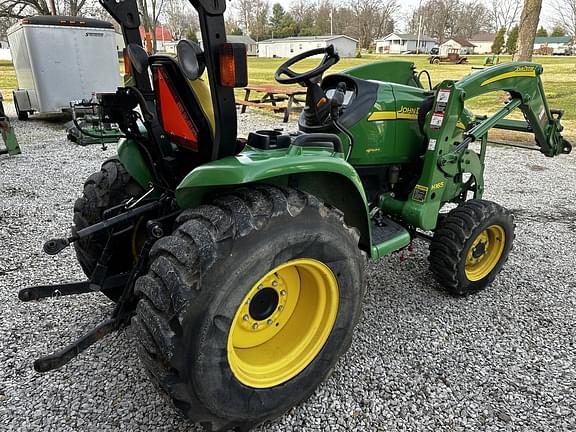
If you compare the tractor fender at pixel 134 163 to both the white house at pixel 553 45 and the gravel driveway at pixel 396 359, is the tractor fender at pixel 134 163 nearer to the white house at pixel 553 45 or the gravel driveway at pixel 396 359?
the gravel driveway at pixel 396 359

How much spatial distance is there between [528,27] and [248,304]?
470 inches

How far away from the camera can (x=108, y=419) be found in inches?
83.1

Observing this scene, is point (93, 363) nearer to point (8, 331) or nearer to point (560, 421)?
point (8, 331)

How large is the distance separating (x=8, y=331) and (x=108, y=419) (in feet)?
3.67

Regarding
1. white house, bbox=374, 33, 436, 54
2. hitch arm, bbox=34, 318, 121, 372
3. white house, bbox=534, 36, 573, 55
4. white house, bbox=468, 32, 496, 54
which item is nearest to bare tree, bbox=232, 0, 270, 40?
hitch arm, bbox=34, 318, 121, 372

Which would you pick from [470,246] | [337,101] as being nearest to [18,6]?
[337,101]

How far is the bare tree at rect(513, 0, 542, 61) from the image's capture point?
10727 mm

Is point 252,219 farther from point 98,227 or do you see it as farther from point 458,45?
point 458,45

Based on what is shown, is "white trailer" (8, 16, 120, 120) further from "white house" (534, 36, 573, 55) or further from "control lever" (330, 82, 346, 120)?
"white house" (534, 36, 573, 55)

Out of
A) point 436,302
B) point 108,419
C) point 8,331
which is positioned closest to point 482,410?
point 436,302

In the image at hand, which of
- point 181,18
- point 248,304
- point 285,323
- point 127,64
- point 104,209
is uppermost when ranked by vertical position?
point 181,18

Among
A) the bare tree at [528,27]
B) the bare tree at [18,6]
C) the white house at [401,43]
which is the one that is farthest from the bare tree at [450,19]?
the bare tree at [528,27]

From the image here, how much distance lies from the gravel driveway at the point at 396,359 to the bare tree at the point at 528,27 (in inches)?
337

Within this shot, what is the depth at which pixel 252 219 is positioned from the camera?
1.74m
